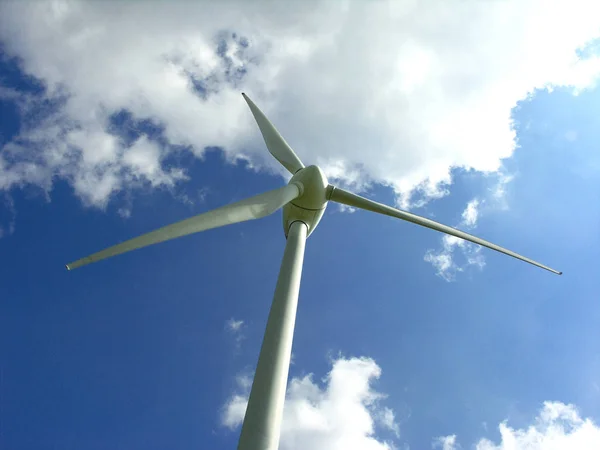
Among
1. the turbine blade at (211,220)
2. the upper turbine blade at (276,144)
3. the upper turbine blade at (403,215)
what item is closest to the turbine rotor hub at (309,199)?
the upper turbine blade at (403,215)

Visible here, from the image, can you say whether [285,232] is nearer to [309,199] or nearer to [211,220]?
[309,199]

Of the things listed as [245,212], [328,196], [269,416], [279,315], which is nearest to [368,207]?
[328,196]

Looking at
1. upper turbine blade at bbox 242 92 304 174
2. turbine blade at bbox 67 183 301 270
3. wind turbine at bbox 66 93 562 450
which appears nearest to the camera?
wind turbine at bbox 66 93 562 450

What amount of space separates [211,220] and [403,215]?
24.9 feet

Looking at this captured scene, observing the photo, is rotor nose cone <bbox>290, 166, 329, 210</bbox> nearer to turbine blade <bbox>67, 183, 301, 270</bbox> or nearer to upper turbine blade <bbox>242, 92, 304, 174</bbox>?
turbine blade <bbox>67, 183, 301, 270</bbox>

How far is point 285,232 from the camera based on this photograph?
1758cm

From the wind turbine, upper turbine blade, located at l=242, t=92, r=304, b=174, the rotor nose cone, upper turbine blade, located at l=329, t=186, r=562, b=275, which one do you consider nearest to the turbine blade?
the wind turbine

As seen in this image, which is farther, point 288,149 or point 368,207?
point 288,149

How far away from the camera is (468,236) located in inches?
680

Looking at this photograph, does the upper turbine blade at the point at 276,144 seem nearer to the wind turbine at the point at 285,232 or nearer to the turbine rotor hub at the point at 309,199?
the wind turbine at the point at 285,232

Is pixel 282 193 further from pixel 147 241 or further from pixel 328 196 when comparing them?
pixel 147 241

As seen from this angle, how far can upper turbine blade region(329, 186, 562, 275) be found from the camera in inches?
671

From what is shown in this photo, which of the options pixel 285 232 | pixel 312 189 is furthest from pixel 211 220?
pixel 312 189

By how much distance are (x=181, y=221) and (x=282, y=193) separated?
360 centimetres
